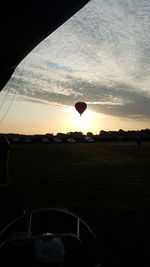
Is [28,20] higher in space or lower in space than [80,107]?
lower

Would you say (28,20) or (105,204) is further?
(105,204)

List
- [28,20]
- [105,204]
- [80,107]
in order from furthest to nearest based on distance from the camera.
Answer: [80,107] → [105,204] → [28,20]

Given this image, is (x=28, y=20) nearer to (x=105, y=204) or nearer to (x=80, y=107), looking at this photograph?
(x=105, y=204)

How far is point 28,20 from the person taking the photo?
288 inches

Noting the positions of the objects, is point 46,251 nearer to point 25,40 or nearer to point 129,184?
point 25,40

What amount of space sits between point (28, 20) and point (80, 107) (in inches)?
1029

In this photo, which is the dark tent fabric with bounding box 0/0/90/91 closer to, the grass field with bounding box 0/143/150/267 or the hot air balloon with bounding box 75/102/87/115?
the grass field with bounding box 0/143/150/267

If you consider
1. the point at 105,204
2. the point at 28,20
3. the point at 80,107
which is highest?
the point at 80,107

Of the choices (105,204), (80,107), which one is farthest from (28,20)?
(80,107)

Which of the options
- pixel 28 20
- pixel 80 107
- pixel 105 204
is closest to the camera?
pixel 28 20

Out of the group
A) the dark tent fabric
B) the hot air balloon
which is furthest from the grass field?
the hot air balloon

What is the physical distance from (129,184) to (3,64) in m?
7.37

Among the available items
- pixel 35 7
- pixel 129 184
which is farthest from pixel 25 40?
pixel 129 184

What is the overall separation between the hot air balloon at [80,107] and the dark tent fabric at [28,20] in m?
23.0
